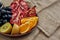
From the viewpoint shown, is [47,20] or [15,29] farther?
[47,20]

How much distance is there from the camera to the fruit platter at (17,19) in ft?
2.66

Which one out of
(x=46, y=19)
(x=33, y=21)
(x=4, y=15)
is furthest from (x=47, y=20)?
(x=4, y=15)

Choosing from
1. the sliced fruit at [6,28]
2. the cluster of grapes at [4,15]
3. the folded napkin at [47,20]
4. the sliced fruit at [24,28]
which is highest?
the cluster of grapes at [4,15]

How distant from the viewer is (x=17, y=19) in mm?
851

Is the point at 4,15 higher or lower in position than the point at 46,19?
higher

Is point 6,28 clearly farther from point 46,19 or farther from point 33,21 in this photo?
point 46,19

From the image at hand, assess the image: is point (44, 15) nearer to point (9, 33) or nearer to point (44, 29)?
point (44, 29)

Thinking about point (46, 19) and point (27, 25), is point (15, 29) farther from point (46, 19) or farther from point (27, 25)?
point (46, 19)

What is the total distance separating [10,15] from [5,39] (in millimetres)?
135

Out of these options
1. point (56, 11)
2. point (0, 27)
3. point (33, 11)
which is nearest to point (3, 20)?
point (0, 27)

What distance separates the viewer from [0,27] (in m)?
0.83

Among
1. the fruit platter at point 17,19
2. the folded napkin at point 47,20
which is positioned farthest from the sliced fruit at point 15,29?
the folded napkin at point 47,20

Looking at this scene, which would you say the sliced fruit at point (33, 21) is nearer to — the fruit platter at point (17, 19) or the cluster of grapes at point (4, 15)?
the fruit platter at point (17, 19)

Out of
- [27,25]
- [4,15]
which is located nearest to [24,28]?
[27,25]
